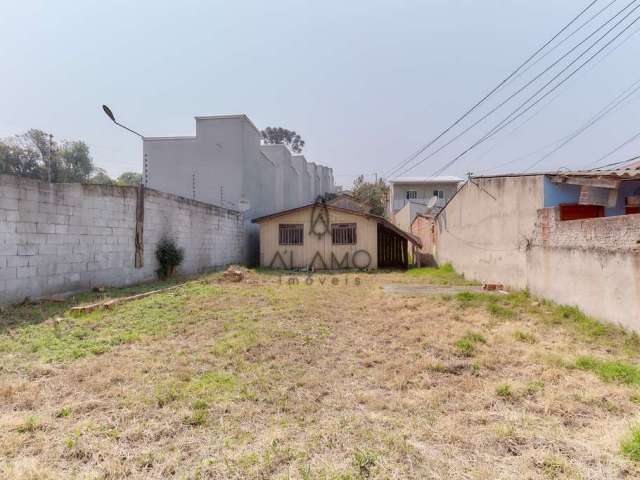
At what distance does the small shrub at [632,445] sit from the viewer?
204 cm

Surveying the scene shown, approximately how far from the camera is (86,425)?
7.65 feet

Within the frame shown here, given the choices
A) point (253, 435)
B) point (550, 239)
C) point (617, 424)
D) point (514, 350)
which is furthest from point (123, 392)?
point (550, 239)

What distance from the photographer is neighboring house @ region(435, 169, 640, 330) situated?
177 inches

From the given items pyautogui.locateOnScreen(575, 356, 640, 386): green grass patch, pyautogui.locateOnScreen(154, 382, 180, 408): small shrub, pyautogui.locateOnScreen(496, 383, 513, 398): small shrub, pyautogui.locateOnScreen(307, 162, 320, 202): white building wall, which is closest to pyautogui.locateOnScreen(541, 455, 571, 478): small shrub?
pyautogui.locateOnScreen(496, 383, 513, 398): small shrub

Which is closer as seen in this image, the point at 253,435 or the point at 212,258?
the point at 253,435

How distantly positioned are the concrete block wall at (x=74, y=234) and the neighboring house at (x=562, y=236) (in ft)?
29.2

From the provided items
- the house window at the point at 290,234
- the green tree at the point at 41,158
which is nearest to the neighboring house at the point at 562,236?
the house window at the point at 290,234

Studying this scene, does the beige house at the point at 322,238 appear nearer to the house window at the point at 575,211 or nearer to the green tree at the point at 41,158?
the house window at the point at 575,211

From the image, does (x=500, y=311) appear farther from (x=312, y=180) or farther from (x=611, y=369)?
(x=312, y=180)

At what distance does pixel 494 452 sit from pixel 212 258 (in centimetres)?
1109

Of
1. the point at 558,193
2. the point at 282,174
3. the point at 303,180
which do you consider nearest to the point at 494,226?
the point at 558,193

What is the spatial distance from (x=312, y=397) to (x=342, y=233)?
37.0 feet

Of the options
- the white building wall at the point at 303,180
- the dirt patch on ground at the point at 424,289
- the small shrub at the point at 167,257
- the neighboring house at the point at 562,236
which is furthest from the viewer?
the white building wall at the point at 303,180

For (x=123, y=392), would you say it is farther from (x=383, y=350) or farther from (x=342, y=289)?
(x=342, y=289)
